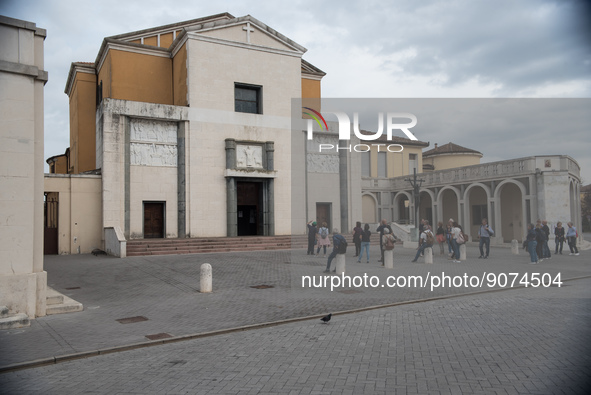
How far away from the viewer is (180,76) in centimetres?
2781

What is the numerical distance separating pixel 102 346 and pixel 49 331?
168cm

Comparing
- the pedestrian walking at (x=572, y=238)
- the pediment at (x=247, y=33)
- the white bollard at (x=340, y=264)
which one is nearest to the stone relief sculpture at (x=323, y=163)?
the pediment at (x=247, y=33)

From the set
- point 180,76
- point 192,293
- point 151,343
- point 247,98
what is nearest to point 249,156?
point 247,98

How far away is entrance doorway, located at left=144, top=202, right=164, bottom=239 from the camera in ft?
84.4

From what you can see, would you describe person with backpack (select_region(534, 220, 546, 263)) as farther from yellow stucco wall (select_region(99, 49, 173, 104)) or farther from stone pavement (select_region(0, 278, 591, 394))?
yellow stucco wall (select_region(99, 49, 173, 104))

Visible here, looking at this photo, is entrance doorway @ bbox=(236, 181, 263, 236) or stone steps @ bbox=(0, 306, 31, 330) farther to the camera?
entrance doorway @ bbox=(236, 181, 263, 236)

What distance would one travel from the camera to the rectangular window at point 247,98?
93.9ft

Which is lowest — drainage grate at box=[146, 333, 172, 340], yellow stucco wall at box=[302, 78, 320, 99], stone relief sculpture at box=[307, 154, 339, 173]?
drainage grate at box=[146, 333, 172, 340]

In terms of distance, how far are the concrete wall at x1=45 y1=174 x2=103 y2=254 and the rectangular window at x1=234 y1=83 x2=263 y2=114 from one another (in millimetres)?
9142

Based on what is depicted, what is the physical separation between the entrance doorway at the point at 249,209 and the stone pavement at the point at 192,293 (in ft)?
25.3

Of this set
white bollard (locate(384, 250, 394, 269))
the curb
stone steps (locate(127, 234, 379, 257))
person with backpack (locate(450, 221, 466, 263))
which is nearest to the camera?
the curb

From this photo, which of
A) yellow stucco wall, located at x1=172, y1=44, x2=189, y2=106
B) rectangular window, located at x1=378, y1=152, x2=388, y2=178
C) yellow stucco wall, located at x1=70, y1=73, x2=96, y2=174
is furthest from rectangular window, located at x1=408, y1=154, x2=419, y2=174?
yellow stucco wall, located at x1=70, y1=73, x2=96, y2=174

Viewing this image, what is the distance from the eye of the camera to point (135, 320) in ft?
30.8

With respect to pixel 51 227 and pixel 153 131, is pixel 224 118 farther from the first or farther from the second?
pixel 51 227
